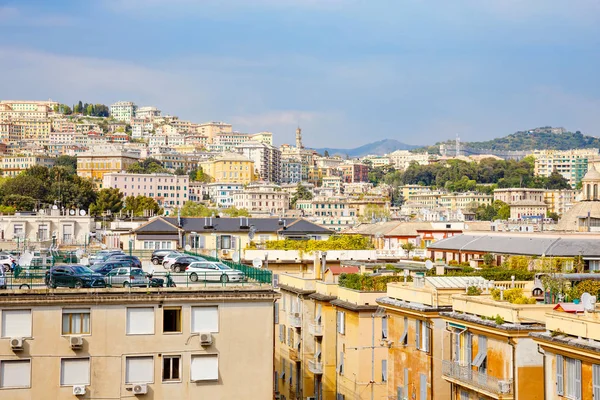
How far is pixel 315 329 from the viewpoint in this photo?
36.3 m

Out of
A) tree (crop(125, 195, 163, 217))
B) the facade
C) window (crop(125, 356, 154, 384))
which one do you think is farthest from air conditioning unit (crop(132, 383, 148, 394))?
tree (crop(125, 195, 163, 217))

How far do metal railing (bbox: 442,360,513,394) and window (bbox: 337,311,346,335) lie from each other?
9.44 m

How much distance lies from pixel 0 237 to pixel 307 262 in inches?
1133

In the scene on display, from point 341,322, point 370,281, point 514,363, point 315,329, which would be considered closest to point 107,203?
point 315,329

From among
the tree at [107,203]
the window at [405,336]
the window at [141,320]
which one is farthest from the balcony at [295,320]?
the tree at [107,203]

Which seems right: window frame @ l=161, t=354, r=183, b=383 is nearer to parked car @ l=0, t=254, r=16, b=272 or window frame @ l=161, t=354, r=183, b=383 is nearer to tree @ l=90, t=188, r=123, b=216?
parked car @ l=0, t=254, r=16, b=272

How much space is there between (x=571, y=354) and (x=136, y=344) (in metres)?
8.57

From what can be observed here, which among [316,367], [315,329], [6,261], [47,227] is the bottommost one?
[316,367]

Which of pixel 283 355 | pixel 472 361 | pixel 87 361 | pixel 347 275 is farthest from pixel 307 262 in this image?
pixel 87 361

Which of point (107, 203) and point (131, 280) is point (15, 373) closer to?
point (131, 280)

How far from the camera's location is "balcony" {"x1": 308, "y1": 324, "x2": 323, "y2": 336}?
35.9 meters

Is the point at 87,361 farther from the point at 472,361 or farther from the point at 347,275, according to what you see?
the point at 347,275

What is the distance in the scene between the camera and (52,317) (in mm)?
19547

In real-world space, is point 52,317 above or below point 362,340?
above
